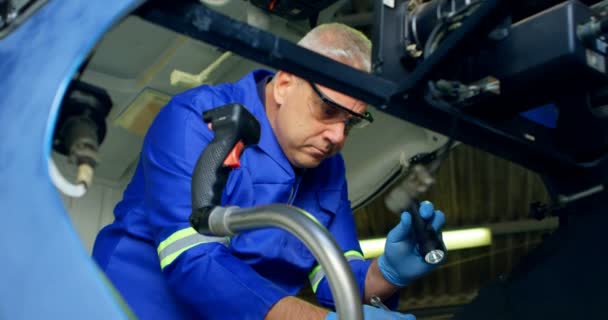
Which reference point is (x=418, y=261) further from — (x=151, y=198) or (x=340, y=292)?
(x=340, y=292)

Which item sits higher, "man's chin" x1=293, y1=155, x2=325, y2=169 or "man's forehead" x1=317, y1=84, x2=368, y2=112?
A: "man's forehead" x1=317, y1=84, x2=368, y2=112

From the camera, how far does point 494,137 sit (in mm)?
1562

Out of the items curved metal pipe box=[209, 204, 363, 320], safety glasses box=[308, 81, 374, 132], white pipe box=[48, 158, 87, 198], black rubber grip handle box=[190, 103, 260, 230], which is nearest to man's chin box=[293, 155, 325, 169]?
safety glasses box=[308, 81, 374, 132]

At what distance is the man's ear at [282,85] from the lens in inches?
78.5

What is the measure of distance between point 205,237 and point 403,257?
0.50 metres

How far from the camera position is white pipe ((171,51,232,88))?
2271 mm

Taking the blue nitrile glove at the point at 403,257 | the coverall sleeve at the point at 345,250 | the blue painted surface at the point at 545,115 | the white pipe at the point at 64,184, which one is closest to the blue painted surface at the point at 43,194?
the white pipe at the point at 64,184

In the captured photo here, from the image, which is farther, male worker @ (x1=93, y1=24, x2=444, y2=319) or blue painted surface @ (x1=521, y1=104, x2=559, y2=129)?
blue painted surface @ (x1=521, y1=104, x2=559, y2=129)

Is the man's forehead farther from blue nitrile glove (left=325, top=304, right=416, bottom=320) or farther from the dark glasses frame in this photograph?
blue nitrile glove (left=325, top=304, right=416, bottom=320)

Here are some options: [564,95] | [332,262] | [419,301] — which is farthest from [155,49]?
[419,301]

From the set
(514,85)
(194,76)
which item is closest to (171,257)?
(514,85)

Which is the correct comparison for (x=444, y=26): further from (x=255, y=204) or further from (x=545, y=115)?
(x=255, y=204)

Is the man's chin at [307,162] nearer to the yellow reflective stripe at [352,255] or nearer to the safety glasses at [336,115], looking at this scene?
the safety glasses at [336,115]

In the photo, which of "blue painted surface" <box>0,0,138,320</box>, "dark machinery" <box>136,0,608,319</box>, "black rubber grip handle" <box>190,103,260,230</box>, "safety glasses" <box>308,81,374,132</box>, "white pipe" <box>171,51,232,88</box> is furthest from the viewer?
"white pipe" <box>171,51,232,88</box>
